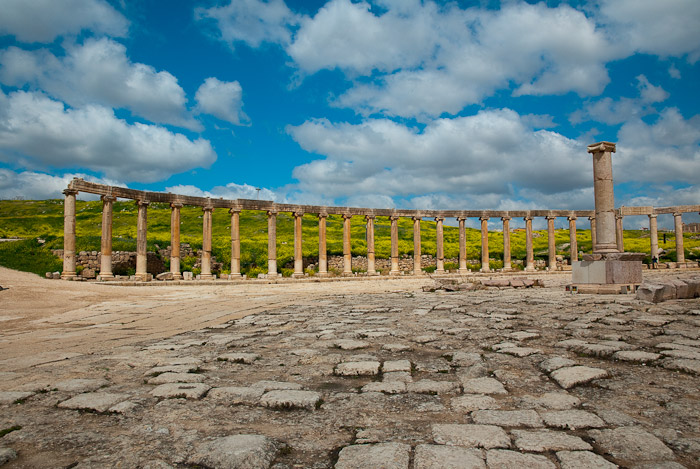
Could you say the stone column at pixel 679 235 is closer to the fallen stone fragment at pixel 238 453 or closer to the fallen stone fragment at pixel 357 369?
the fallen stone fragment at pixel 357 369

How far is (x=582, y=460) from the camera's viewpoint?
8.47 ft

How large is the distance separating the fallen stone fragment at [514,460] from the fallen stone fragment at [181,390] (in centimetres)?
266

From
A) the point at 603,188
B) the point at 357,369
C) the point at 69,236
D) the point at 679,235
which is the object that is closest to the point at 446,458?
the point at 357,369

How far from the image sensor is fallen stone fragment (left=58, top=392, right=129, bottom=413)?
3594 mm

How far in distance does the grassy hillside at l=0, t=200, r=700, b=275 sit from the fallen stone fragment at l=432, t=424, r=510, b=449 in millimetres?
28694

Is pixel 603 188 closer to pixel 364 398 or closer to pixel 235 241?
pixel 364 398

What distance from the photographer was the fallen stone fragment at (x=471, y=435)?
2.82 meters

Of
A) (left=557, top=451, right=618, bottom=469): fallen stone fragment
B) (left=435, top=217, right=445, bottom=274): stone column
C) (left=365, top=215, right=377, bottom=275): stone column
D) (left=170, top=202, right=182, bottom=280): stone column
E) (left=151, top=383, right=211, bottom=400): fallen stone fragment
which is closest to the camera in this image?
(left=557, top=451, right=618, bottom=469): fallen stone fragment

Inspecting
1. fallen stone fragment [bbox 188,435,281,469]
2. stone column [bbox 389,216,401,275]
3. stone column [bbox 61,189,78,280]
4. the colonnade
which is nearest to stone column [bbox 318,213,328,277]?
the colonnade

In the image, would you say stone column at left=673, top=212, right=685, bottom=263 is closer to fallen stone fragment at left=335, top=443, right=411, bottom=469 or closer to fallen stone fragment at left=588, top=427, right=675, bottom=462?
fallen stone fragment at left=588, top=427, right=675, bottom=462

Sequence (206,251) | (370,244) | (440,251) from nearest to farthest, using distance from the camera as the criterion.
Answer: (206,251)
(370,244)
(440,251)

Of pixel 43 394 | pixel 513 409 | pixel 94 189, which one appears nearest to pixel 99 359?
pixel 43 394

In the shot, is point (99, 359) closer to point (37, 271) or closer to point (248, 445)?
point (248, 445)

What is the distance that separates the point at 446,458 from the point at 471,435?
17.4 inches
